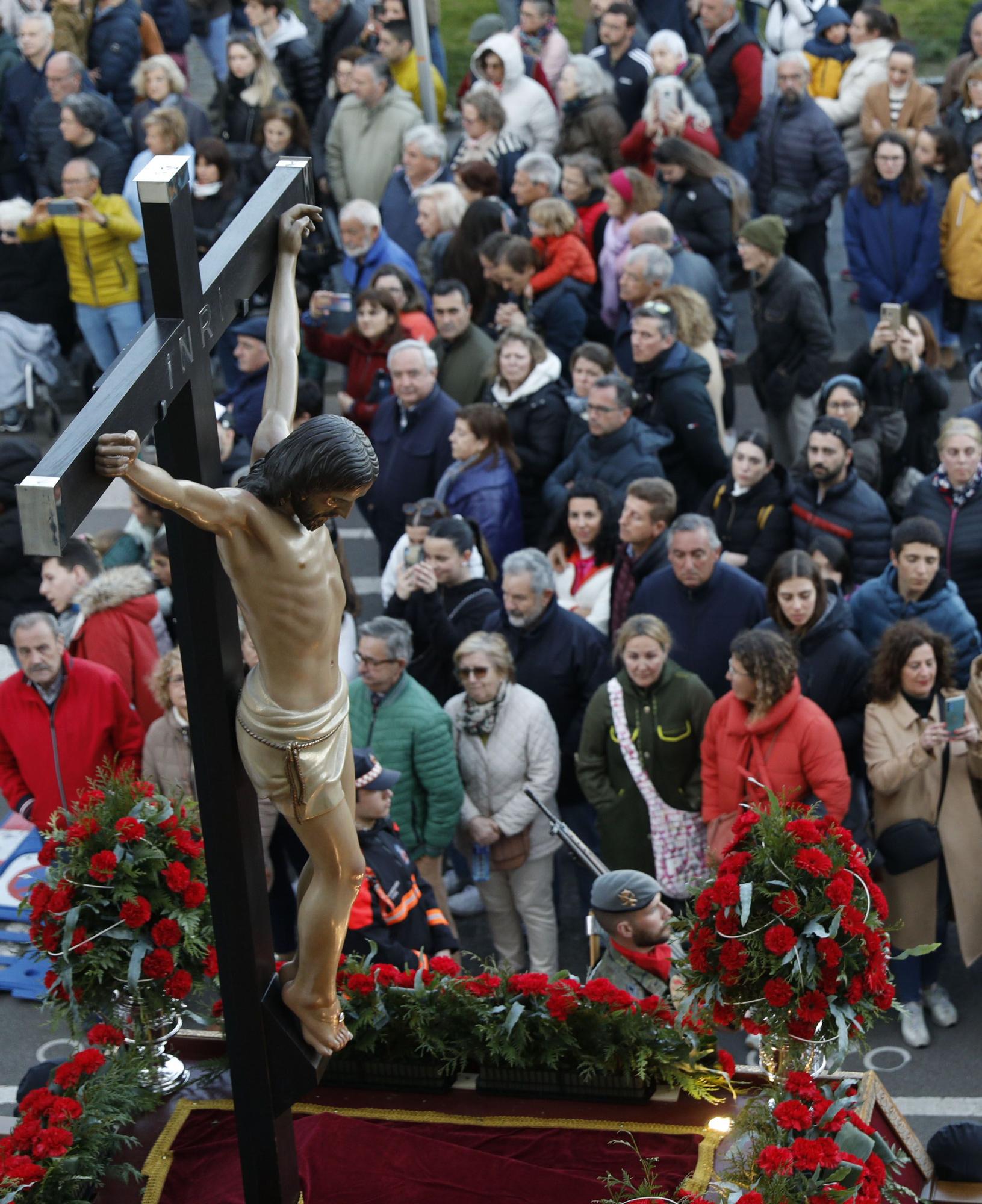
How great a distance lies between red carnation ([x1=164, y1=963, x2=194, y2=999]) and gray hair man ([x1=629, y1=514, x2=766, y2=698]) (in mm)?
3115

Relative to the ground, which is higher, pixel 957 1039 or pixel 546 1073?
pixel 546 1073

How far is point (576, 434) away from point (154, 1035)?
4600mm

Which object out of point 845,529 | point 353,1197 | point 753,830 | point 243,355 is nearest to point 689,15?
point 243,355

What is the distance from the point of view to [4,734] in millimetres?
7516

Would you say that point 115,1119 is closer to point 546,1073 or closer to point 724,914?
point 546,1073

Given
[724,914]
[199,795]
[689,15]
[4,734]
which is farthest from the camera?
[689,15]

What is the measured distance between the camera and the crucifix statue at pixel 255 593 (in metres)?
3.35

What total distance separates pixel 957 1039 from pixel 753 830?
289cm

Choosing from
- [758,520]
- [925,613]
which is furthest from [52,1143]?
[758,520]

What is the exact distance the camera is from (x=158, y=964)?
496 cm

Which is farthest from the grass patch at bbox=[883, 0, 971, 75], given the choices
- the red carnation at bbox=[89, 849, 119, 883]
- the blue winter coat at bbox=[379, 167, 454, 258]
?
the red carnation at bbox=[89, 849, 119, 883]

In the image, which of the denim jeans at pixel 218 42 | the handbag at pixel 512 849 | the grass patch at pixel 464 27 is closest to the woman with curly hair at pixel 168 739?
the handbag at pixel 512 849

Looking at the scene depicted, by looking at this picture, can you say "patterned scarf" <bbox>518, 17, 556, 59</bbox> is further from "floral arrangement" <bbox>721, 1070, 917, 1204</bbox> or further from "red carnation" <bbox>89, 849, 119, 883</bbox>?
"floral arrangement" <bbox>721, 1070, 917, 1204</bbox>

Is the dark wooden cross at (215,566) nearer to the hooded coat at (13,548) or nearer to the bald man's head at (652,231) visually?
the hooded coat at (13,548)
